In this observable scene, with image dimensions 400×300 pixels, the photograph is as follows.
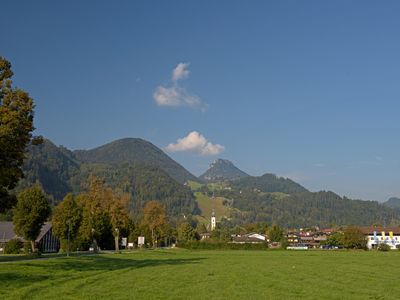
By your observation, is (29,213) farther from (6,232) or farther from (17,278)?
(17,278)

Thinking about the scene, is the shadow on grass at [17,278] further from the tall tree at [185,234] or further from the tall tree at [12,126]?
the tall tree at [185,234]

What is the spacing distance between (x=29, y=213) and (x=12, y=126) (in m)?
52.6

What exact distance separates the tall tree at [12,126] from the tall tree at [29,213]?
159ft

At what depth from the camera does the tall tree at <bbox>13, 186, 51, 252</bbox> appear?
78938mm

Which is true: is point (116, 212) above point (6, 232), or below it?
above

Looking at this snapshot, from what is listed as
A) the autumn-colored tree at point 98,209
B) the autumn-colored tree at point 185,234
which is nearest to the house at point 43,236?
the autumn-colored tree at point 98,209

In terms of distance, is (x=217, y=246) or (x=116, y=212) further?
(x=217, y=246)

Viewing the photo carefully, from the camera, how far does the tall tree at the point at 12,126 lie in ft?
100

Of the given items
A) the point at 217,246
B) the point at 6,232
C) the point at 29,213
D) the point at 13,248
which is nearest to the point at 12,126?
the point at 29,213

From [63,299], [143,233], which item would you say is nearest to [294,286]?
[63,299]

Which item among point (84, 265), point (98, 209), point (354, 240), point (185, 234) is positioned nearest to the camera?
point (84, 265)

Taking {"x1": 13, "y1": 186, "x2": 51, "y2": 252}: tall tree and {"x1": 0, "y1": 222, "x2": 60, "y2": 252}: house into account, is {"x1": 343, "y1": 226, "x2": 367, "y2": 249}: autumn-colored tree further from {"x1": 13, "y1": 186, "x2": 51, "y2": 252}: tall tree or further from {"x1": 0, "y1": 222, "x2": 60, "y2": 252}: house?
{"x1": 13, "y1": 186, "x2": 51, "y2": 252}: tall tree

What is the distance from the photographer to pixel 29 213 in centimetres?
7944

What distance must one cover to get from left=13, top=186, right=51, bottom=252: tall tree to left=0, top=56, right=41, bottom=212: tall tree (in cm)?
4835
